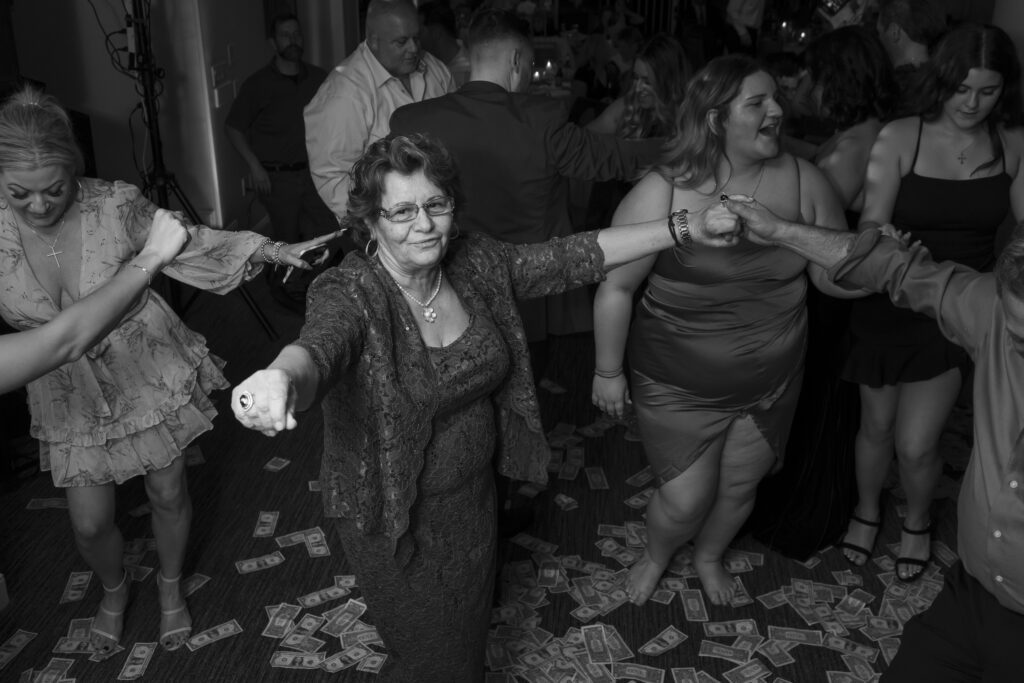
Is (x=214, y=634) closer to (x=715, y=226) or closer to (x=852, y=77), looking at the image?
(x=715, y=226)

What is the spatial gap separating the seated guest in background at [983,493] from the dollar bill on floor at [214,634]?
1.87m

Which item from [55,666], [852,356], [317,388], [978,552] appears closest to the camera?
[317,388]

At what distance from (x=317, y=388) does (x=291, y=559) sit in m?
1.89

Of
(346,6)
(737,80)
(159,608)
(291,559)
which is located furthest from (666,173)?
(346,6)

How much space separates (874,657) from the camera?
9.27 feet

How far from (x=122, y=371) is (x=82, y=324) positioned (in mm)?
720

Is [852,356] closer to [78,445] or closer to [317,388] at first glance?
[317,388]

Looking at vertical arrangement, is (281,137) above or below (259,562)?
above

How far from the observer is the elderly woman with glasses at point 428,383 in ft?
6.13

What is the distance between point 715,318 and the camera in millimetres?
2646

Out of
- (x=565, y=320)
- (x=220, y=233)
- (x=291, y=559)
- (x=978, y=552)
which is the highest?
(x=220, y=233)

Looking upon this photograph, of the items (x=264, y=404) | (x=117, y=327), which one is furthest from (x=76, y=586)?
(x=264, y=404)

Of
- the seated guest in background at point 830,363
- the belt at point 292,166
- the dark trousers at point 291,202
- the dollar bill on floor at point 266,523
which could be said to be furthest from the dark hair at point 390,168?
the belt at point 292,166

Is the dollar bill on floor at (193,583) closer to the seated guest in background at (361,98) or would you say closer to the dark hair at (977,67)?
the seated guest in background at (361,98)
